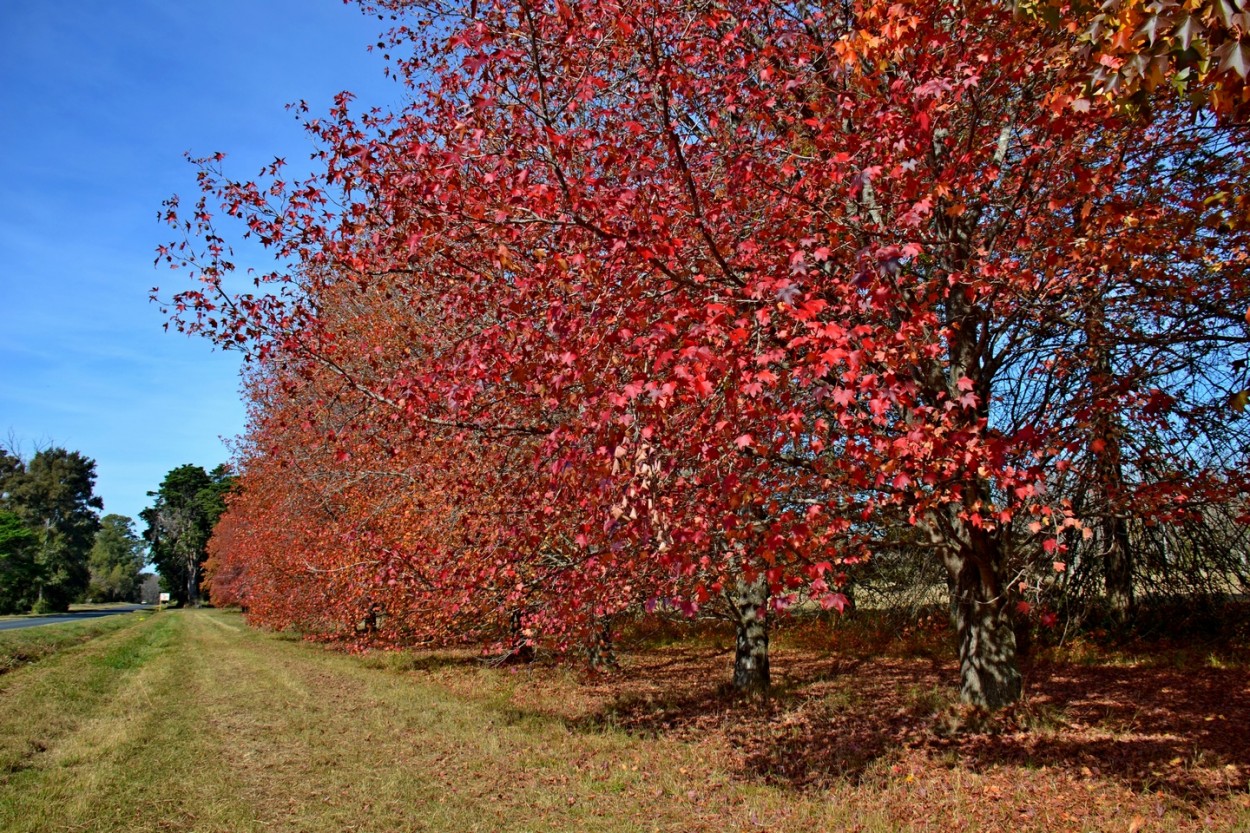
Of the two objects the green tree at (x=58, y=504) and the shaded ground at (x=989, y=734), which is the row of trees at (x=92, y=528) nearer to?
A: the green tree at (x=58, y=504)

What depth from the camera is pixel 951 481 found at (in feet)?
20.7

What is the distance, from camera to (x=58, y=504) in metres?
72.1

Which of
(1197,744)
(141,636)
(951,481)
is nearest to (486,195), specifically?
(951,481)

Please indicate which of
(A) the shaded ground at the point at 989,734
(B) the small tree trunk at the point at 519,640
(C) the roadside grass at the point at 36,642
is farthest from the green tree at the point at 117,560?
(A) the shaded ground at the point at 989,734

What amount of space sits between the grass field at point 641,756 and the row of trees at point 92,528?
181 feet

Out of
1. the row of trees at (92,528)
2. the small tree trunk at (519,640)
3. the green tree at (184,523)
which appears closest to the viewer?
the small tree trunk at (519,640)

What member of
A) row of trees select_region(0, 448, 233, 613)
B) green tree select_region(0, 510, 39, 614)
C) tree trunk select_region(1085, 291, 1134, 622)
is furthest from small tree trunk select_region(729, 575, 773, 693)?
row of trees select_region(0, 448, 233, 613)

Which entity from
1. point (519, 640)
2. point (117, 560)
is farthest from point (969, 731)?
point (117, 560)

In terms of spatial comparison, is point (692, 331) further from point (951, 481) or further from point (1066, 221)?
point (1066, 221)

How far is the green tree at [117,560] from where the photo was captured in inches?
3265

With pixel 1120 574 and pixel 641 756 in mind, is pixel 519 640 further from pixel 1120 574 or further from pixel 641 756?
pixel 1120 574

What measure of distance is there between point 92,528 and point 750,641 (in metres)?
84.9

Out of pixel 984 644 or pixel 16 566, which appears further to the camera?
pixel 16 566

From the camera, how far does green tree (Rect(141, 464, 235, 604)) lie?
74250 millimetres
